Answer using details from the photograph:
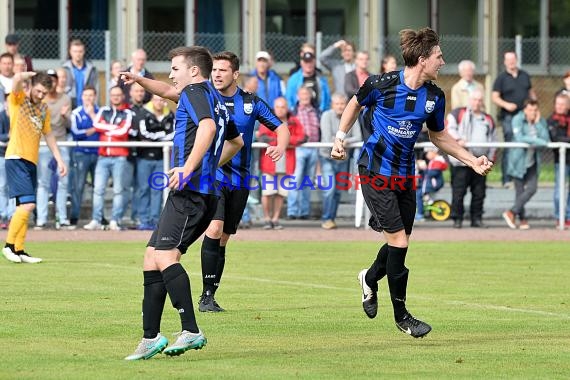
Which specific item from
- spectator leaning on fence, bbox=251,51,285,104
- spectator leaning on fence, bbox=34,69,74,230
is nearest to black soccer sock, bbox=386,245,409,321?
spectator leaning on fence, bbox=34,69,74,230

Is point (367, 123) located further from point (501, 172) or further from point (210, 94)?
point (501, 172)

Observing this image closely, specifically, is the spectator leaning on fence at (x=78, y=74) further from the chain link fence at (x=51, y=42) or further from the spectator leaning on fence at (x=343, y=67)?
the spectator leaning on fence at (x=343, y=67)

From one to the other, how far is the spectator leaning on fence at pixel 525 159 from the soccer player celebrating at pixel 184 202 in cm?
1376

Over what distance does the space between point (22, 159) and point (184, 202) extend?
7.30 meters

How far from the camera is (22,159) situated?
52.4ft

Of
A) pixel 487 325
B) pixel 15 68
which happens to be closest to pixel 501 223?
pixel 15 68

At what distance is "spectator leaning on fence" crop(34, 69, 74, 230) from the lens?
2097cm

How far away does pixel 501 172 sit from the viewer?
22953 mm

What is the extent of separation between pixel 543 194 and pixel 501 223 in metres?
0.85

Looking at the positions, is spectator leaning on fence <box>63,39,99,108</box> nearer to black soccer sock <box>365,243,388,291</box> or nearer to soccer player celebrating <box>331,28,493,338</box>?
black soccer sock <box>365,243,388,291</box>

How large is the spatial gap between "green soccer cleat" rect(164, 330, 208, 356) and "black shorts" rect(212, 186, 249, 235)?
3.39 metres

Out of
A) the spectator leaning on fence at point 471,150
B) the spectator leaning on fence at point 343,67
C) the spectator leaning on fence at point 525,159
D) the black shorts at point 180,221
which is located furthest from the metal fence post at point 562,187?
the black shorts at point 180,221

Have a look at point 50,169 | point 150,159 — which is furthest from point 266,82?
point 50,169

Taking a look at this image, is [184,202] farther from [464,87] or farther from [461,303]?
[464,87]
